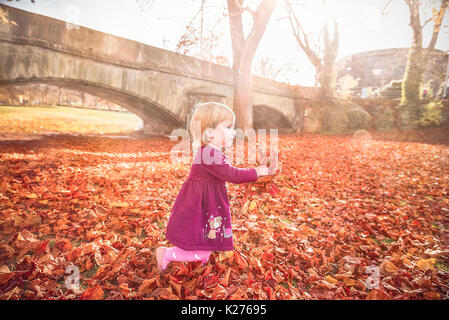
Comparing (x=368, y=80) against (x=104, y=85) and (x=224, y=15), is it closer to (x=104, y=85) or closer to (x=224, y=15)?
(x=224, y=15)

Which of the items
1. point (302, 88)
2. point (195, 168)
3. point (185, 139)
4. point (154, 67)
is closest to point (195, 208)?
point (195, 168)

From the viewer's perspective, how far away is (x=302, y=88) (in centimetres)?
1661

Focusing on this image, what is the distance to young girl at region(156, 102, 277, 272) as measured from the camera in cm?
176

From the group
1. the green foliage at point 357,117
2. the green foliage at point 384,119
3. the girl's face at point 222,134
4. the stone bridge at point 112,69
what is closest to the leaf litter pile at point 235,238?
the girl's face at point 222,134

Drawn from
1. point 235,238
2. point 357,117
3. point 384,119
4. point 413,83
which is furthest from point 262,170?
point 413,83

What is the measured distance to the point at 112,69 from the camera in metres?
7.65

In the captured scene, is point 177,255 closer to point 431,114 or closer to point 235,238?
point 235,238

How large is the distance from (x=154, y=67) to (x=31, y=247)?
8164 mm

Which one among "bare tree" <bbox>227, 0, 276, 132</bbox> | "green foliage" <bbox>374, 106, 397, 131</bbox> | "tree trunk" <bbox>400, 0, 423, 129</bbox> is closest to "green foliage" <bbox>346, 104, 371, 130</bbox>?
"green foliage" <bbox>374, 106, 397, 131</bbox>

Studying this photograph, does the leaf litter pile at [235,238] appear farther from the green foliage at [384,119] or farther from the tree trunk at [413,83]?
the green foliage at [384,119]

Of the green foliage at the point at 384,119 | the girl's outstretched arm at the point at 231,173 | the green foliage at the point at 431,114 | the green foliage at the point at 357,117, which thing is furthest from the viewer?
the green foliage at the point at 357,117

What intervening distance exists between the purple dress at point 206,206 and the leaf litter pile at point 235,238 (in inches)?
9.0

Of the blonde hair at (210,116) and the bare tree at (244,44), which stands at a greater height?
the bare tree at (244,44)

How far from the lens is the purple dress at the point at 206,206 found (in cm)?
175
